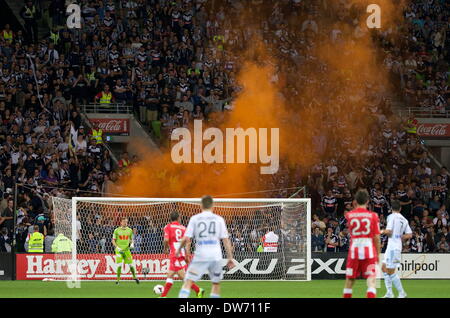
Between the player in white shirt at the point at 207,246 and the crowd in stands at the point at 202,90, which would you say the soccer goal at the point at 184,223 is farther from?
the player in white shirt at the point at 207,246

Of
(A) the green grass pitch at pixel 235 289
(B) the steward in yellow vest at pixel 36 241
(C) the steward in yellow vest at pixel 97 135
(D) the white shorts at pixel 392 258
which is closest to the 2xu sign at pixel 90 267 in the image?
(B) the steward in yellow vest at pixel 36 241

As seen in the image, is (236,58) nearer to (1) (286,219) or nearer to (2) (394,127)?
(2) (394,127)

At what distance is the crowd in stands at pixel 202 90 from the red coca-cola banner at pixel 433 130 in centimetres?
61

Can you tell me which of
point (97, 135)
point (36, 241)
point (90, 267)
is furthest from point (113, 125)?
point (90, 267)

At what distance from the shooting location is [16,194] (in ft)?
88.8

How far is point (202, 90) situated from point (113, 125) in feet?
10.7

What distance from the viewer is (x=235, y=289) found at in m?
23.2

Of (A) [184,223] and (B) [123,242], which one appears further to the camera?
(A) [184,223]

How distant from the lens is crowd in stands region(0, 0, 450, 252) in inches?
1201

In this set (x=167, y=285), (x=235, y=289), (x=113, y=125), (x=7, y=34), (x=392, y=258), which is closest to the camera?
(x=167, y=285)

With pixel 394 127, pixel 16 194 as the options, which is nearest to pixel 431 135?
pixel 394 127

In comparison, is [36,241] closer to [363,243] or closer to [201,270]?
[201,270]

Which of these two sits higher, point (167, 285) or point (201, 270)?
point (201, 270)

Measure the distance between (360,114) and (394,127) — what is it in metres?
1.32
